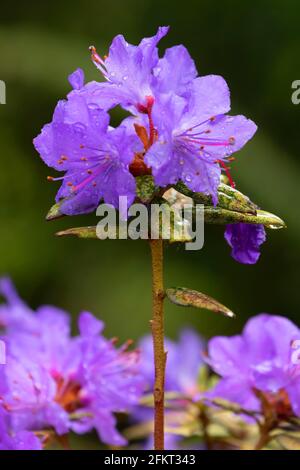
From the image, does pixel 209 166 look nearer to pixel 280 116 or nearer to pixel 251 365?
pixel 251 365

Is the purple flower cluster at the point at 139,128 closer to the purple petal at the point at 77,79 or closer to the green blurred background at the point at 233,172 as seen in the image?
the purple petal at the point at 77,79

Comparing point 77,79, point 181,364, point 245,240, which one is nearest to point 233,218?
point 245,240

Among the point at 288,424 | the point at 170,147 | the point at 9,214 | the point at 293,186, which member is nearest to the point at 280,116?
the point at 293,186

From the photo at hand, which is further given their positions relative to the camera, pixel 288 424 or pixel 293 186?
pixel 293 186

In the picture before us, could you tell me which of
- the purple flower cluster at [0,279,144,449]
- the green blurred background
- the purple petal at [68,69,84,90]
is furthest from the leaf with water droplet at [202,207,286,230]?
the green blurred background

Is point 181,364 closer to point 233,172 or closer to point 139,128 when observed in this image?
point 139,128

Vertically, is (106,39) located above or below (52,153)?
above

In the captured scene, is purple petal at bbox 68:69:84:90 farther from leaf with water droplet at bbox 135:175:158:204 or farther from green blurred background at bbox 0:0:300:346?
green blurred background at bbox 0:0:300:346
